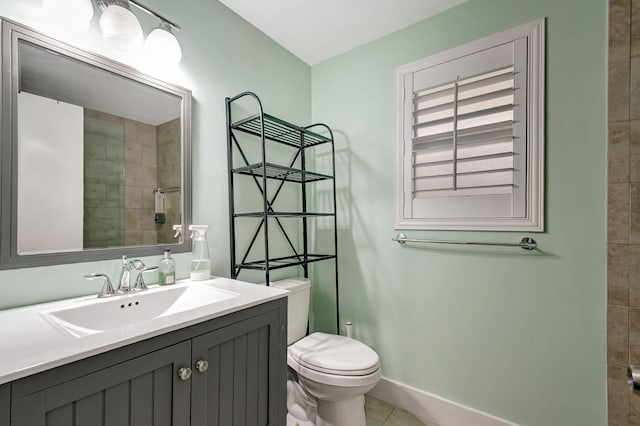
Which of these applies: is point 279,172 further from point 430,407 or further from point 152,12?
point 430,407

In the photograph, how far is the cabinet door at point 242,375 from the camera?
878 millimetres

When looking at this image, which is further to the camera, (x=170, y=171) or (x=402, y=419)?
(x=402, y=419)

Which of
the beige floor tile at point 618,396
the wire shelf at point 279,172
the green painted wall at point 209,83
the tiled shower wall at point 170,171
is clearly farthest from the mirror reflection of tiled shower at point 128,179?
the beige floor tile at point 618,396

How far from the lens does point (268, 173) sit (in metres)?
1.77

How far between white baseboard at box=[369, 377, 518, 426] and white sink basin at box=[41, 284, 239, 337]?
129 cm

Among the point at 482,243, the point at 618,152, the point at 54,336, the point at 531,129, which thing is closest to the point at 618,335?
the point at 482,243

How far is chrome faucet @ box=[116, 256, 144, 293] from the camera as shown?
1112 millimetres

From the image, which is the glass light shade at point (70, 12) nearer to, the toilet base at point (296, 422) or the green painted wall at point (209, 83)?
the green painted wall at point (209, 83)

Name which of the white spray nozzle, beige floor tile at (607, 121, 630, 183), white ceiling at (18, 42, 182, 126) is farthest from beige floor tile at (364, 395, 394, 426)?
white ceiling at (18, 42, 182, 126)

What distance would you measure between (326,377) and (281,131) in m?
1.44

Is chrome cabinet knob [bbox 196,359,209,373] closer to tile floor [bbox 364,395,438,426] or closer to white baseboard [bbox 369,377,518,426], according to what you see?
tile floor [bbox 364,395,438,426]

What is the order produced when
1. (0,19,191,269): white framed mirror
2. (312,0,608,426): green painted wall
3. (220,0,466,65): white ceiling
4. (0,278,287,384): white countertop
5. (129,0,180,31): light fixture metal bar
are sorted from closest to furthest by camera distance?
(0,278,287,384): white countertop, (0,19,191,269): white framed mirror, (129,0,180,31): light fixture metal bar, (312,0,608,426): green painted wall, (220,0,466,65): white ceiling

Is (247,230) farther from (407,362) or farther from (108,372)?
(407,362)

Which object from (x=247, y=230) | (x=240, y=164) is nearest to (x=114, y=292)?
(x=247, y=230)
